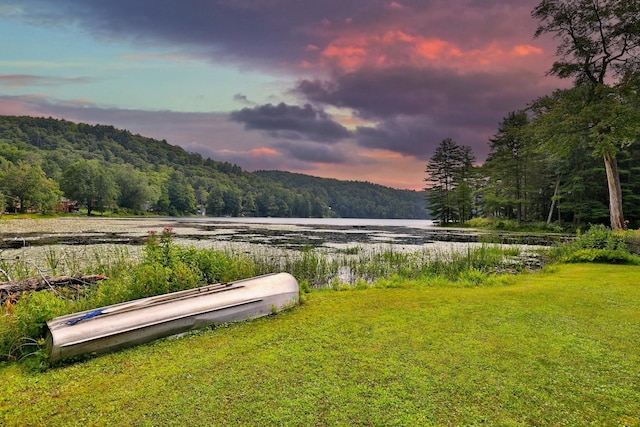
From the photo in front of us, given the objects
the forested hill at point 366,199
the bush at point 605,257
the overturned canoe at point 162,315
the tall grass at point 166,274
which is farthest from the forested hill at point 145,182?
the bush at point 605,257

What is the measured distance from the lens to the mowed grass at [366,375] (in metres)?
2.83

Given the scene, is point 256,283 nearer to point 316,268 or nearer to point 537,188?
point 316,268

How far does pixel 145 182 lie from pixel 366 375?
88.0 m

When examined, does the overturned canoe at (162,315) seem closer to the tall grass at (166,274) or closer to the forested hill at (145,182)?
the tall grass at (166,274)

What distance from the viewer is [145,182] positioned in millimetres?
80438

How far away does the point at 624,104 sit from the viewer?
17.6 m

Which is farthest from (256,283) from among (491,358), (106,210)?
(106,210)

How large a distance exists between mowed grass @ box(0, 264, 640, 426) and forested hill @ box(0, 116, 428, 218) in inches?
2180

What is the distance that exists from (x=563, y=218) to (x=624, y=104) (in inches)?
924

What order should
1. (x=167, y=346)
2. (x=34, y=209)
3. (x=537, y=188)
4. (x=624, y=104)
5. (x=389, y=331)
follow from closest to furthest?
1. (x=167, y=346)
2. (x=389, y=331)
3. (x=624, y=104)
4. (x=537, y=188)
5. (x=34, y=209)

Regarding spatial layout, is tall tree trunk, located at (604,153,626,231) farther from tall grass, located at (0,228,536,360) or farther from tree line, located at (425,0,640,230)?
tall grass, located at (0,228,536,360)

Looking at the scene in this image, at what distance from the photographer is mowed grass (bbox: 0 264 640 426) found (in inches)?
111

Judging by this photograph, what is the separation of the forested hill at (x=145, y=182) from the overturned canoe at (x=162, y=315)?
5421 centimetres

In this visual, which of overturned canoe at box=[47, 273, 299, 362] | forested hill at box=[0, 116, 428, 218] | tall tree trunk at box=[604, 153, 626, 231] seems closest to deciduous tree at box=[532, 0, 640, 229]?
tall tree trunk at box=[604, 153, 626, 231]
